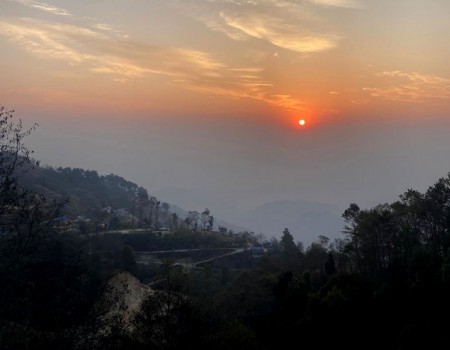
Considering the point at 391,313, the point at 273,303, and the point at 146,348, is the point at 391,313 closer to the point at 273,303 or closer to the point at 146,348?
the point at 273,303

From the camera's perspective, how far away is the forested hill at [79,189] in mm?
93644

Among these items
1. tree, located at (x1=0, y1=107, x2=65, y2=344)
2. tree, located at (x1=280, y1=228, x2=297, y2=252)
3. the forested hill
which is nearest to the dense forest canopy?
tree, located at (x1=0, y1=107, x2=65, y2=344)

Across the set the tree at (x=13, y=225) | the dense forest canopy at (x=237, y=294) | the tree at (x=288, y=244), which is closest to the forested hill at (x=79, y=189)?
the tree at (x=288, y=244)

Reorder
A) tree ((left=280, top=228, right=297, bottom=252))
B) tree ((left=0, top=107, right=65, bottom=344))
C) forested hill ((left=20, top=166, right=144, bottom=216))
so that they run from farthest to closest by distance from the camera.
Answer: forested hill ((left=20, top=166, right=144, bottom=216)) < tree ((left=280, top=228, right=297, bottom=252)) < tree ((left=0, top=107, right=65, bottom=344))

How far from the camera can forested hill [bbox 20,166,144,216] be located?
9364 centimetres

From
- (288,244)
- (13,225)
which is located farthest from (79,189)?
(13,225)

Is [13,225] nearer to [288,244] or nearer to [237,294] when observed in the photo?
[237,294]

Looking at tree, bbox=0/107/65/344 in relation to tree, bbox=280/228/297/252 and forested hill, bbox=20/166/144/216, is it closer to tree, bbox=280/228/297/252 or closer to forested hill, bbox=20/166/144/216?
tree, bbox=280/228/297/252

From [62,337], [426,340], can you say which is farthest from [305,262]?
[62,337]

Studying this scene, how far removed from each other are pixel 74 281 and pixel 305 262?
1245 inches

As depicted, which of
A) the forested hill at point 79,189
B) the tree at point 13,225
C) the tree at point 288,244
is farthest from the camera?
the forested hill at point 79,189

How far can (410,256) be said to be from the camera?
92.5 feet

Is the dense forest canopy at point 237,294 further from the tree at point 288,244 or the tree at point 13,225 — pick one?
the tree at point 288,244

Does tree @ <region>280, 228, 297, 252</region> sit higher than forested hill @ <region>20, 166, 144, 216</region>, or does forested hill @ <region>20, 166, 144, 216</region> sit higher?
forested hill @ <region>20, 166, 144, 216</region>
